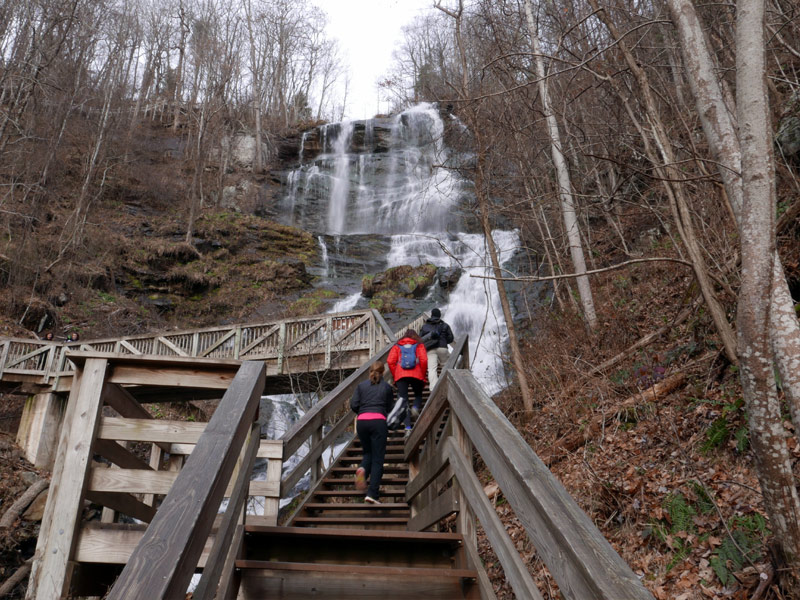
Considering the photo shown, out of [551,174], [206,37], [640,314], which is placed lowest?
[640,314]

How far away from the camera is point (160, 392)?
53.5 ft

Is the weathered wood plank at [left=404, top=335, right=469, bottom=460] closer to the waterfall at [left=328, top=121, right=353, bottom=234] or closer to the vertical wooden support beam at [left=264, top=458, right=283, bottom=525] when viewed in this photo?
the vertical wooden support beam at [left=264, top=458, right=283, bottom=525]

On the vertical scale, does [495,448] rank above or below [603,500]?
above

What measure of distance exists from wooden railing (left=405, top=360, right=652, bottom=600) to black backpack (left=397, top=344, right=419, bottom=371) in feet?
11.2

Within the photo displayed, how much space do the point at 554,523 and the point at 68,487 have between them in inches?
117

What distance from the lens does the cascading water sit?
72.2ft

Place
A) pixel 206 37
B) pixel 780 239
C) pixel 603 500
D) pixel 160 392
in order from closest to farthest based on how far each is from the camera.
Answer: pixel 603 500 < pixel 780 239 < pixel 160 392 < pixel 206 37

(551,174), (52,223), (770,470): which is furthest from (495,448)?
(52,223)

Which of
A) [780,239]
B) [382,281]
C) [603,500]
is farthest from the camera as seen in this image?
[382,281]

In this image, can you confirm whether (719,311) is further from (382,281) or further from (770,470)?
(382,281)

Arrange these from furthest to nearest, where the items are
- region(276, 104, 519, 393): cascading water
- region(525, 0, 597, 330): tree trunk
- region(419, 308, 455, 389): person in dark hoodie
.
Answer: region(276, 104, 519, 393): cascading water → region(525, 0, 597, 330): tree trunk → region(419, 308, 455, 389): person in dark hoodie

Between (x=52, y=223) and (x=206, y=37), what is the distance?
18.6 meters

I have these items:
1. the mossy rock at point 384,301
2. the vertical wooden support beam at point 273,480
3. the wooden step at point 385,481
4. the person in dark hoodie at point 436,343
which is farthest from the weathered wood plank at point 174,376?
the mossy rock at point 384,301

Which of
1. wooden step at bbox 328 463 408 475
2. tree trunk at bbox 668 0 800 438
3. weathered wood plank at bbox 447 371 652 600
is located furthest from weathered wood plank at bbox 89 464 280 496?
tree trunk at bbox 668 0 800 438
